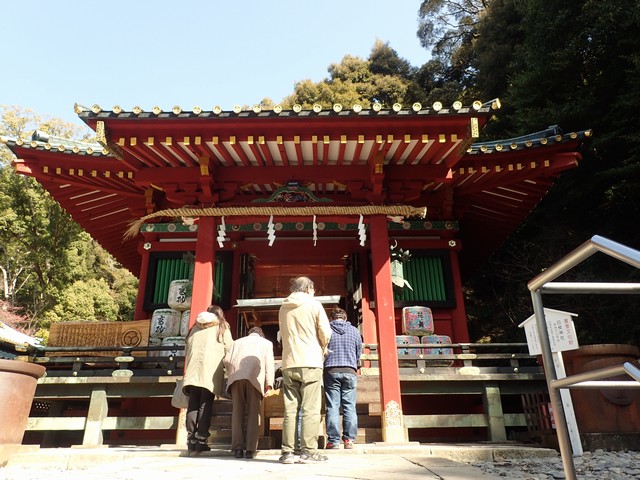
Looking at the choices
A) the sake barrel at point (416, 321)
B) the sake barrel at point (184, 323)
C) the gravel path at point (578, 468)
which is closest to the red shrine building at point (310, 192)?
the sake barrel at point (416, 321)

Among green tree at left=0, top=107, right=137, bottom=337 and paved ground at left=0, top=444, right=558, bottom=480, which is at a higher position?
green tree at left=0, top=107, right=137, bottom=337

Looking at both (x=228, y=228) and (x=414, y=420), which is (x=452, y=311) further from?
(x=228, y=228)

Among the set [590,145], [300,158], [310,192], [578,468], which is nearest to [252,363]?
[578,468]

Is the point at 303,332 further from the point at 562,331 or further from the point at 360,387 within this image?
the point at 562,331

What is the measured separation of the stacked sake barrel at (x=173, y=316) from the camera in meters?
8.84

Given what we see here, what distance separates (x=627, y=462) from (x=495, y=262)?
37.0 feet

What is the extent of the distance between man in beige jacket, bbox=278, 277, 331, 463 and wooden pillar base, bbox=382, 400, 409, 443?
2.03m

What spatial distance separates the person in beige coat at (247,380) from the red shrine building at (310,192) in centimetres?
209

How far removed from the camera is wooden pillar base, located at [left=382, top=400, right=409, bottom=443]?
607 centimetres

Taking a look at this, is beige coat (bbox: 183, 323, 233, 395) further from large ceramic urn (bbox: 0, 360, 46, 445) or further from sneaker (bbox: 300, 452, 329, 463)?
large ceramic urn (bbox: 0, 360, 46, 445)

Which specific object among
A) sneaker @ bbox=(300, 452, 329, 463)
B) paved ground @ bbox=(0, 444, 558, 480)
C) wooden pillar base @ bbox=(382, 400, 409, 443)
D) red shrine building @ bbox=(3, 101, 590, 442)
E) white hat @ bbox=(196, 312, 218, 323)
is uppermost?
red shrine building @ bbox=(3, 101, 590, 442)

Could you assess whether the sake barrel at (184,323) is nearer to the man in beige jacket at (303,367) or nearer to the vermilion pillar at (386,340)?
the vermilion pillar at (386,340)

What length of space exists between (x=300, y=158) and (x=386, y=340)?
313 cm

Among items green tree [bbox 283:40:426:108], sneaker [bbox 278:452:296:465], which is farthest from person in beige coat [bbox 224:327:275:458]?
green tree [bbox 283:40:426:108]
